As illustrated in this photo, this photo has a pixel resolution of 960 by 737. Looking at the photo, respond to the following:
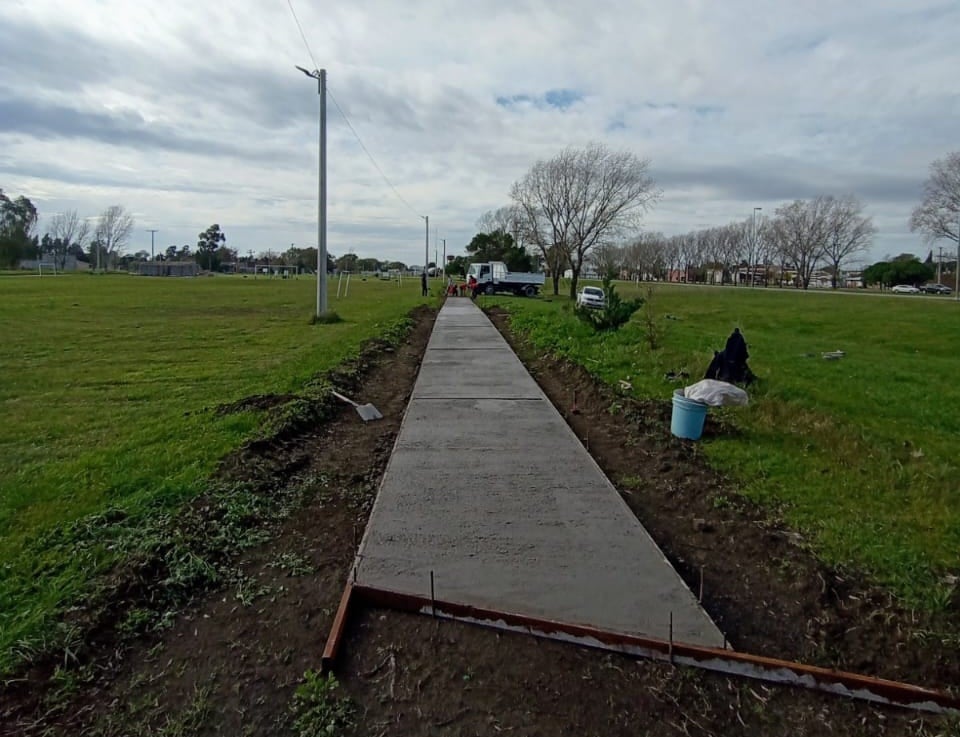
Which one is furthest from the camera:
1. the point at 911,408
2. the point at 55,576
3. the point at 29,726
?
the point at 911,408

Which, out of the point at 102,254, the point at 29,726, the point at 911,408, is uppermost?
the point at 102,254

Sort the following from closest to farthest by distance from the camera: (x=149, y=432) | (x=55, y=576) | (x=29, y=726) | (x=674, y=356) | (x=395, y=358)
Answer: (x=29, y=726), (x=55, y=576), (x=149, y=432), (x=674, y=356), (x=395, y=358)

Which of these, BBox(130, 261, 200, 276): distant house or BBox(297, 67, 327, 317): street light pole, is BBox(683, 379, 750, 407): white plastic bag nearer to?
BBox(297, 67, 327, 317): street light pole

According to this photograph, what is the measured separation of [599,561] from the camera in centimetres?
363

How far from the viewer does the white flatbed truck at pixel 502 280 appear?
42062 millimetres

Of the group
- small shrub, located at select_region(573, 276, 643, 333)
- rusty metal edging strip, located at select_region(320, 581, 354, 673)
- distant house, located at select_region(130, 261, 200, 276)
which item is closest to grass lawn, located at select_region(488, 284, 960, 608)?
small shrub, located at select_region(573, 276, 643, 333)

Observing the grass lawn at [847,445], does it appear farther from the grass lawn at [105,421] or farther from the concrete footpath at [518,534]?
the grass lawn at [105,421]

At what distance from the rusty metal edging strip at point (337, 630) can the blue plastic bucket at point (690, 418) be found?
4165mm

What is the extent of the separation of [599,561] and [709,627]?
786 mm

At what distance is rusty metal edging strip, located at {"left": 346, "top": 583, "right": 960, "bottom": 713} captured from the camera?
2549mm

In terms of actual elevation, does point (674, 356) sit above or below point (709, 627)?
above

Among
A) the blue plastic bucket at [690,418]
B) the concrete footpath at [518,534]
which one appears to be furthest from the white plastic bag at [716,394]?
the concrete footpath at [518,534]

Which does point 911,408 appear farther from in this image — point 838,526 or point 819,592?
point 819,592

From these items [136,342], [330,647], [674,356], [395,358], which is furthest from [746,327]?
[330,647]
